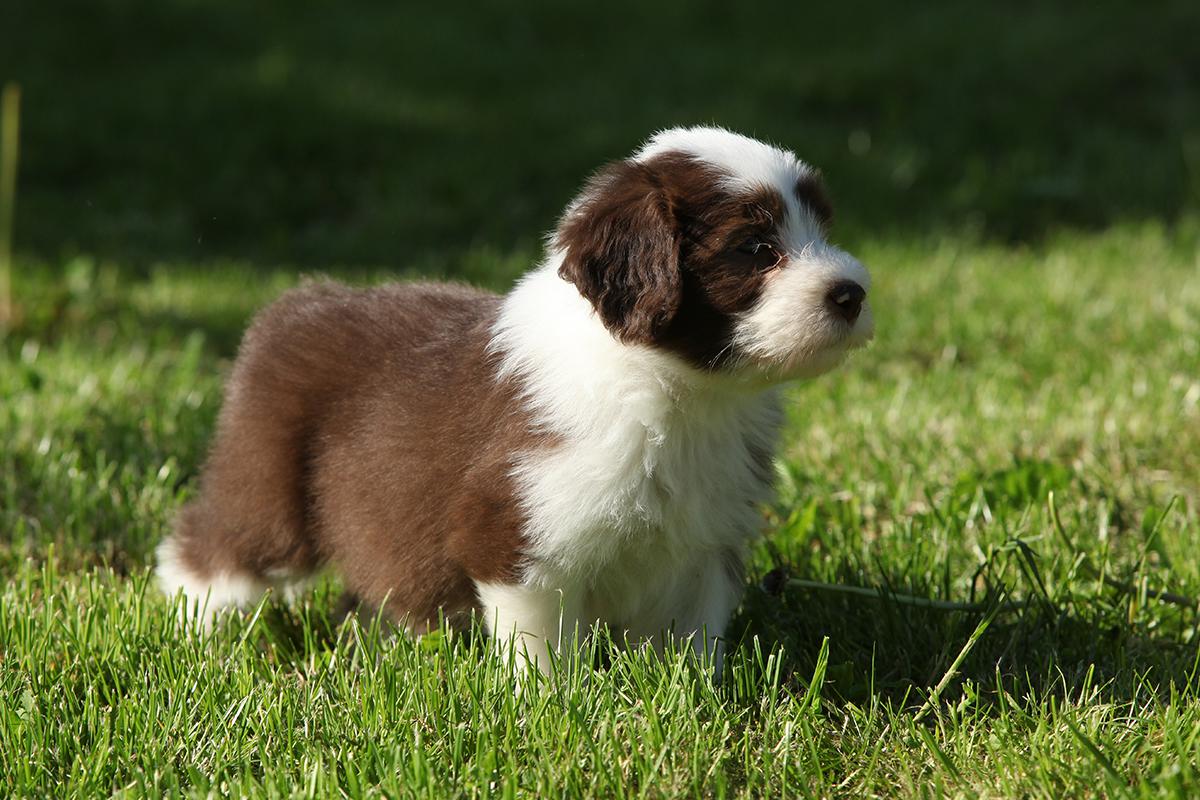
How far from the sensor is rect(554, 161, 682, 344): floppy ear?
3082mm

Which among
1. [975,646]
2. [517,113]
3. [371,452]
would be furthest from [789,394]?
[517,113]

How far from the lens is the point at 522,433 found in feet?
10.6

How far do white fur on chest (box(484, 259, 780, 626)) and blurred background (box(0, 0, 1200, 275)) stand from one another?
414cm

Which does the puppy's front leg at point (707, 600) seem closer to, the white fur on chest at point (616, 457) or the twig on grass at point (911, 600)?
the white fur on chest at point (616, 457)

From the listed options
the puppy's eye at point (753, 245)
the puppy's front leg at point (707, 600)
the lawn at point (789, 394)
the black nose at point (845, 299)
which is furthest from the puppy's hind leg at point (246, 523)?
the black nose at point (845, 299)

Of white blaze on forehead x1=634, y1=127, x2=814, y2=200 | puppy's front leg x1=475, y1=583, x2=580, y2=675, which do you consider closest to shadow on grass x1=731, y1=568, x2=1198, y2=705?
puppy's front leg x1=475, y1=583, x2=580, y2=675

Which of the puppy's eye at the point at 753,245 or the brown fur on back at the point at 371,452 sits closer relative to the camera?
the puppy's eye at the point at 753,245

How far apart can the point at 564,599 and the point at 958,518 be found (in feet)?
4.92

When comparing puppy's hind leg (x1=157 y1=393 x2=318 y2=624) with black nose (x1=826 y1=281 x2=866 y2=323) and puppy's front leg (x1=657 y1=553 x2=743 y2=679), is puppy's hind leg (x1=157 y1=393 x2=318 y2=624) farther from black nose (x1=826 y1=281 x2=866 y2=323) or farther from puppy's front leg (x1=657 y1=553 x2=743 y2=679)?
black nose (x1=826 y1=281 x2=866 y2=323)

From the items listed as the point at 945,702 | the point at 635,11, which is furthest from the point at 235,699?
the point at 635,11

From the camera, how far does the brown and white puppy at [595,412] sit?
10.2ft

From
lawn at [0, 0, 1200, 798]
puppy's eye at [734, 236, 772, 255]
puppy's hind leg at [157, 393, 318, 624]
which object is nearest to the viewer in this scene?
lawn at [0, 0, 1200, 798]

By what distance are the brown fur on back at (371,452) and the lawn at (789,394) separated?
0.20 meters

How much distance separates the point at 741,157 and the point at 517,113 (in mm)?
6849
